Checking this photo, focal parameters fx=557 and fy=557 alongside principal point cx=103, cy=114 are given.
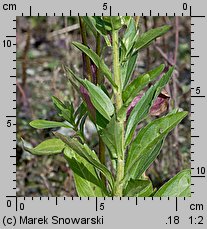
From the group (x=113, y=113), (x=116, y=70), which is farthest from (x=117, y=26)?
(x=113, y=113)

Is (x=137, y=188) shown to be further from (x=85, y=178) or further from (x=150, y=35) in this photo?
(x=150, y=35)

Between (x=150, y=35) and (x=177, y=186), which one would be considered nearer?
(x=150, y=35)

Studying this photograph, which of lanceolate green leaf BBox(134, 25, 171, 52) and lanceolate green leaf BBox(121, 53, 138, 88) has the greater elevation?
lanceolate green leaf BBox(134, 25, 171, 52)

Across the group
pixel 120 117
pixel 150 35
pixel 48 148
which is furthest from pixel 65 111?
pixel 150 35

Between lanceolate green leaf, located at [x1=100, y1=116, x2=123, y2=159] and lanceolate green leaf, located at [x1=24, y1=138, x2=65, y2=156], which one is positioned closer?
lanceolate green leaf, located at [x1=100, y1=116, x2=123, y2=159]

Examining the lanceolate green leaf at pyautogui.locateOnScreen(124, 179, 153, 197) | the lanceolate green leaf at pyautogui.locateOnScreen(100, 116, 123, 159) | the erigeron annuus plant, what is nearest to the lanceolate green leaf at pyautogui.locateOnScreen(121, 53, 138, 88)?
the erigeron annuus plant

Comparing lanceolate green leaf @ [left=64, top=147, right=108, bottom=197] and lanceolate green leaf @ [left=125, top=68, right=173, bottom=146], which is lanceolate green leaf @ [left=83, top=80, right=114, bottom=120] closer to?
lanceolate green leaf @ [left=125, top=68, right=173, bottom=146]
